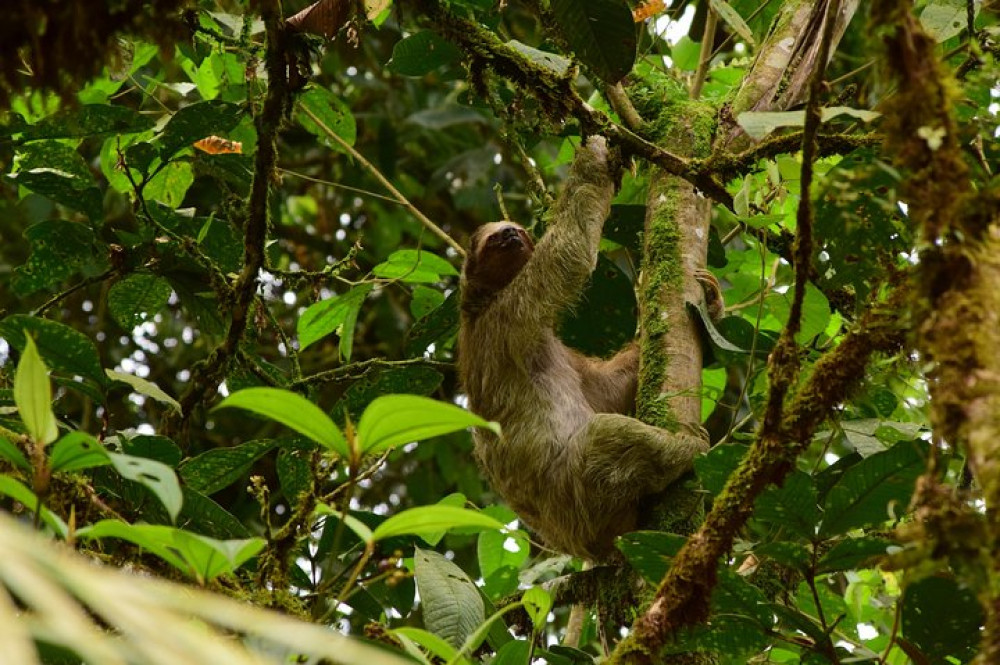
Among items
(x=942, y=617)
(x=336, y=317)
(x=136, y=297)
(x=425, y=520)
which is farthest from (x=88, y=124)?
(x=942, y=617)

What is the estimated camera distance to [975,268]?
6.51ft

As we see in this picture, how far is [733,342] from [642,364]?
48cm

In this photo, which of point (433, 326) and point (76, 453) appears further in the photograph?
point (433, 326)

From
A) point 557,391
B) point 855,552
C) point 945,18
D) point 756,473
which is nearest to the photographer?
point 756,473

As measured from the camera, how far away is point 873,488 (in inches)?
115

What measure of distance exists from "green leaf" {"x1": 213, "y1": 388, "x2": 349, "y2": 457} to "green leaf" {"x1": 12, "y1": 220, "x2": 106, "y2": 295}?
323cm

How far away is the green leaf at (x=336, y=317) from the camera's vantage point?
5.02m

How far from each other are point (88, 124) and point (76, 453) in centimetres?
273

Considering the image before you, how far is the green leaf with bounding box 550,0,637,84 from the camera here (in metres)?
3.81

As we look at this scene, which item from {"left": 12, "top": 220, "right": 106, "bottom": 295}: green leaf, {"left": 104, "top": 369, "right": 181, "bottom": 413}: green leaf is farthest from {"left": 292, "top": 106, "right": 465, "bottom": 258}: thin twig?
{"left": 104, "top": 369, "right": 181, "bottom": 413}: green leaf

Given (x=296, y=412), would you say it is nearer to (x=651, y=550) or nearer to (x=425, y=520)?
(x=425, y=520)

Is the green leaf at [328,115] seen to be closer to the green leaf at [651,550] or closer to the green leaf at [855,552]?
the green leaf at [651,550]

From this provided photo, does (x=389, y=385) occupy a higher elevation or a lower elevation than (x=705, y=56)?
lower

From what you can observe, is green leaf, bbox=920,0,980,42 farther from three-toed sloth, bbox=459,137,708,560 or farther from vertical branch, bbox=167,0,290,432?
vertical branch, bbox=167,0,290,432
